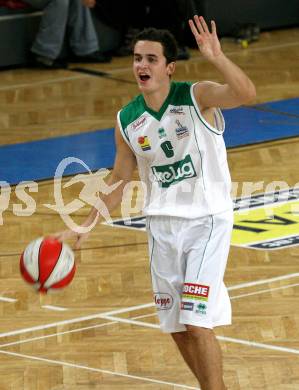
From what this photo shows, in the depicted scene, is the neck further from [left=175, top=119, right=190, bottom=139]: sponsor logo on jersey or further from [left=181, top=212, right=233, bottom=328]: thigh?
[left=181, top=212, right=233, bottom=328]: thigh

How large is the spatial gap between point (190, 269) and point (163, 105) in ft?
3.08

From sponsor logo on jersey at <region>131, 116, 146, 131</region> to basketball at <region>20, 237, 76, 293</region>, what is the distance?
78 centimetres

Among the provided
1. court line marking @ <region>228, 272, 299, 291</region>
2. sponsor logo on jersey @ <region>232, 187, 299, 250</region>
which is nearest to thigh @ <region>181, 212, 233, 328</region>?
court line marking @ <region>228, 272, 299, 291</region>

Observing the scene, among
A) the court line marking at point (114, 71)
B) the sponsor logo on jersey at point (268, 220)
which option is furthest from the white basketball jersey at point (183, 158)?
the court line marking at point (114, 71)

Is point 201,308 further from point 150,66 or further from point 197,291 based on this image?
point 150,66

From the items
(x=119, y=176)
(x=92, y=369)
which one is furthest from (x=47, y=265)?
(x=92, y=369)

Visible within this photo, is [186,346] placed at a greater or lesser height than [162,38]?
lesser

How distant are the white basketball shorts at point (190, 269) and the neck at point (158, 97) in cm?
63

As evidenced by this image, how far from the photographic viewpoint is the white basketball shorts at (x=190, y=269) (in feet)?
20.5

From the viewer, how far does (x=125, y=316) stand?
26.4 ft

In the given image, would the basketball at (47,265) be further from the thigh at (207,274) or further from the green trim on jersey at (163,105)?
the green trim on jersey at (163,105)

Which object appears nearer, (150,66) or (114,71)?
(150,66)

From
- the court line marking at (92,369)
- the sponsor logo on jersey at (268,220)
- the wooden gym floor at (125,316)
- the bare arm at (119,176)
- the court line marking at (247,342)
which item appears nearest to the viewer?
the bare arm at (119,176)

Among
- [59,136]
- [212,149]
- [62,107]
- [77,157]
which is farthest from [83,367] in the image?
[62,107]
